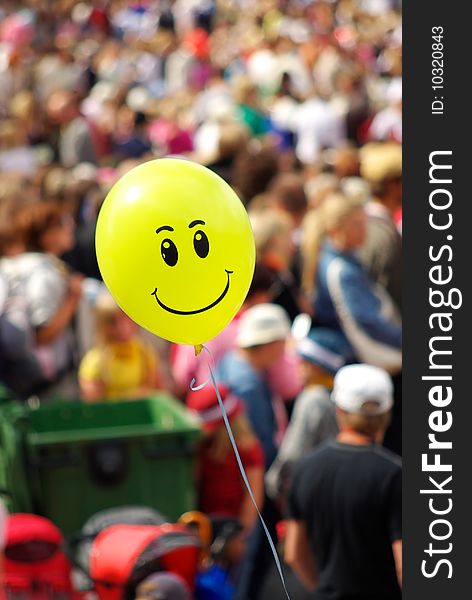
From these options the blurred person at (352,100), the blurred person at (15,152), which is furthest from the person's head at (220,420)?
the blurred person at (352,100)

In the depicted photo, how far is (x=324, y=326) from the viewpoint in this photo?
19.0 feet

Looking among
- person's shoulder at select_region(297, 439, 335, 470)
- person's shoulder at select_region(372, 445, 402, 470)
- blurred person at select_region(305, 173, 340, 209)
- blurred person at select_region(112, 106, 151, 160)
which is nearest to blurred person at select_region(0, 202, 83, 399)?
blurred person at select_region(305, 173, 340, 209)

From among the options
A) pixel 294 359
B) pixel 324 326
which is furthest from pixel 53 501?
pixel 324 326

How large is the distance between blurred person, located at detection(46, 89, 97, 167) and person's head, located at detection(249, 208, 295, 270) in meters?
4.25

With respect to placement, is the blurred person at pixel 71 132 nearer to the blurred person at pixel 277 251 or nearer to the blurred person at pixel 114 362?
the blurred person at pixel 277 251

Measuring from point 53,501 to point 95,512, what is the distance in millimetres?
158

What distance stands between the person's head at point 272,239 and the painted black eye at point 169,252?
9.21 feet

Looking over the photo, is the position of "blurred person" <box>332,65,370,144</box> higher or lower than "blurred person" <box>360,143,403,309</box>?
higher

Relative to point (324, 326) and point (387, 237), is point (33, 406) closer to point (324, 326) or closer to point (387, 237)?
point (324, 326)

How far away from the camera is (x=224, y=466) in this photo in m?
4.87

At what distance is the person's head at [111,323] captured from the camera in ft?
18.1

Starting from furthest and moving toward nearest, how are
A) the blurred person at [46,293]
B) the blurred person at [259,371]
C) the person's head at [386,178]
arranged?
the person's head at [386,178]
the blurred person at [46,293]
the blurred person at [259,371]

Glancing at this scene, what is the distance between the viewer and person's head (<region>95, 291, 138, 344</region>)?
5.53 meters

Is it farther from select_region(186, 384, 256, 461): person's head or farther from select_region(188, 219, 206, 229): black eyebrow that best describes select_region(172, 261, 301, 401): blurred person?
select_region(188, 219, 206, 229): black eyebrow
